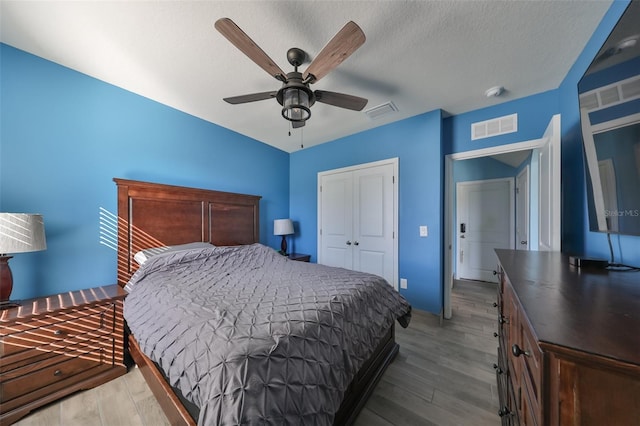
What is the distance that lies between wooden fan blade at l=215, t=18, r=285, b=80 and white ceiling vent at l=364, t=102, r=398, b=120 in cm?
139

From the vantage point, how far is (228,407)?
0.80 meters

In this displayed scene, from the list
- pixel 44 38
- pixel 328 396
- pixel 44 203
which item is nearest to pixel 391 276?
pixel 328 396

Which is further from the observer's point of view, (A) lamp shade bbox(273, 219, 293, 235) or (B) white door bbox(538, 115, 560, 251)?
(A) lamp shade bbox(273, 219, 293, 235)

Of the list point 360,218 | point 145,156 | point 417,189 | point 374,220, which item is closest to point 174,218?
point 145,156

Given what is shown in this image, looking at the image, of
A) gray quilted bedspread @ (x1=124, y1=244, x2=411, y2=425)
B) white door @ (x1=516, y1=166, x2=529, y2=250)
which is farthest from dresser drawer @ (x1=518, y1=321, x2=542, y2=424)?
white door @ (x1=516, y1=166, x2=529, y2=250)

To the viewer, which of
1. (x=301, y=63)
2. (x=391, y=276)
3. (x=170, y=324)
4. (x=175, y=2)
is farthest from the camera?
(x=391, y=276)

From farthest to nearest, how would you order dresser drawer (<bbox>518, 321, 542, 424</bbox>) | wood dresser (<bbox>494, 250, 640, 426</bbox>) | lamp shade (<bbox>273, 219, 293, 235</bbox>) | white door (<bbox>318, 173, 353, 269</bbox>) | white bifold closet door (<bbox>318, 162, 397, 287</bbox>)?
1. lamp shade (<bbox>273, 219, 293, 235</bbox>)
2. white door (<bbox>318, 173, 353, 269</bbox>)
3. white bifold closet door (<bbox>318, 162, 397, 287</bbox>)
4. dresser drawer (<bbox>518, 321, 542, 424</bbox>)
5. wood dresser (<bbox>494, 250, 640, 426</bbox>)

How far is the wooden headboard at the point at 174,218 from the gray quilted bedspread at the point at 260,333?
430 millimetres

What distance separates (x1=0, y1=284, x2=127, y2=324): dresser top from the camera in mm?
1470

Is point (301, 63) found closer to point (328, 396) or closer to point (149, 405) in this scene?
point (328, 396)

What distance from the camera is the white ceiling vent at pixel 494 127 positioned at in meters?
2.41

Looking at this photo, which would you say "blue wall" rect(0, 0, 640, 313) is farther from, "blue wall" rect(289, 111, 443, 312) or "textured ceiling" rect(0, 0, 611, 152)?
"textured ceiling" rect(0, 0, 611, 152)

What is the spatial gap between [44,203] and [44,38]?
124 cm

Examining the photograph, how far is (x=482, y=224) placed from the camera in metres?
4.45
